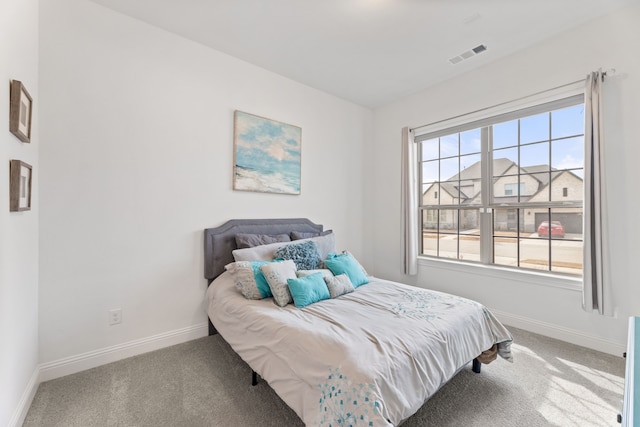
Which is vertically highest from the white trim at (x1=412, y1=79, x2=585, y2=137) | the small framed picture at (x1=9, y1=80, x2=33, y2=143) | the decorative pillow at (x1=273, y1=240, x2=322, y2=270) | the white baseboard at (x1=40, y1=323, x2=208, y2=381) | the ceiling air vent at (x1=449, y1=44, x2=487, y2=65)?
the ceiling air vent at (x1=449, y1=44, x2=487, y2=65)

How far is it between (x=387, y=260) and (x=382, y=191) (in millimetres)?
1025

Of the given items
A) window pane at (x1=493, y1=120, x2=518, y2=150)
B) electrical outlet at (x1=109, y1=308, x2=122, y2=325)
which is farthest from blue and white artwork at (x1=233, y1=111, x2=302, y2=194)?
window pane at (x1=493, y1=120, x2=518, y2=150)

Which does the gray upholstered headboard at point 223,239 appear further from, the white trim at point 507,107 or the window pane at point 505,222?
the window pane at point 505,222

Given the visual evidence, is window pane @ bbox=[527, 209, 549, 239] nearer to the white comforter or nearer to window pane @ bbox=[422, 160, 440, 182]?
window pane @ bbox=[422, 160, 440, 182]

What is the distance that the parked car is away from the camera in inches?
106

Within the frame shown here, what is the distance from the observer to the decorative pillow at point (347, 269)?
247 cm

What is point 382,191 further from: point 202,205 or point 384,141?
point 202,205

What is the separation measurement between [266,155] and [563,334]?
3399 millimetres

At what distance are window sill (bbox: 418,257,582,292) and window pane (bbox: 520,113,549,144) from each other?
1.38m

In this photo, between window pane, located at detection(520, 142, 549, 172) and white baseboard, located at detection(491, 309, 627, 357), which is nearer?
white baseboard, located at detection(491, 309, 627, 357)

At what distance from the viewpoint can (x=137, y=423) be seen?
1537mm

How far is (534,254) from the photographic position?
285 centimetres

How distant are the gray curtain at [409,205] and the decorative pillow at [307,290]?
1.83 metres

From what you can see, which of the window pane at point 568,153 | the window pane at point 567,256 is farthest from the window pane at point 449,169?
the window pane at point 567,256
